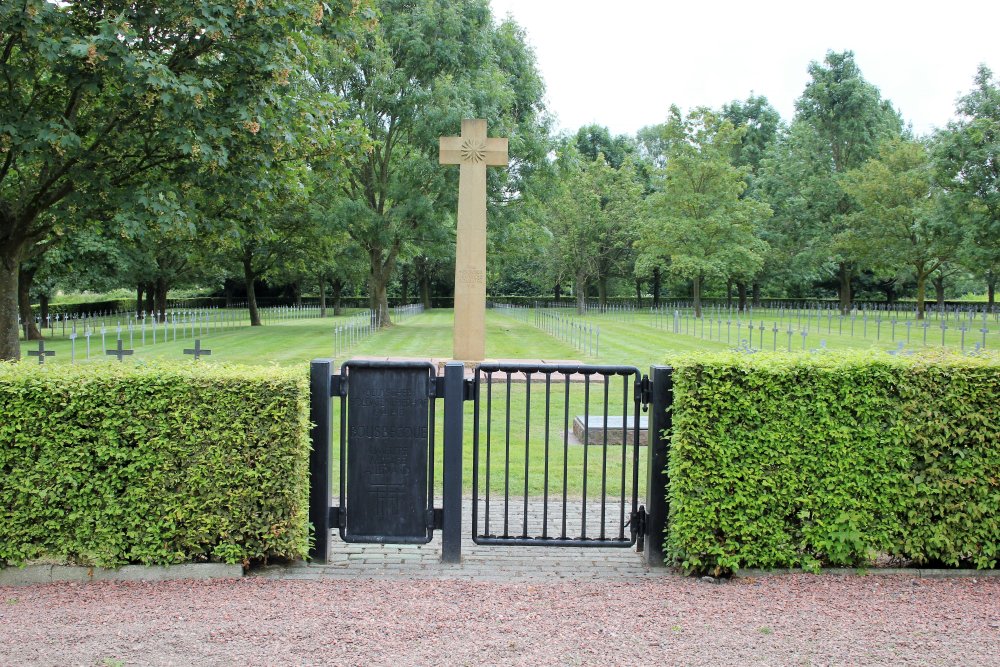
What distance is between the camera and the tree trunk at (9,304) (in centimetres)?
1225

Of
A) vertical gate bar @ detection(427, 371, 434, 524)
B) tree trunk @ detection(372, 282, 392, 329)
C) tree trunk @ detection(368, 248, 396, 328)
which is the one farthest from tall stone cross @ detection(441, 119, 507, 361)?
tree trunk @ detection(372, 282, 392, 329)

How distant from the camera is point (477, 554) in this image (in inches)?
Answer: 201

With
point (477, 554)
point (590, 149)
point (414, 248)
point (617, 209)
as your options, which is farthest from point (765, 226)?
point (477, 554)

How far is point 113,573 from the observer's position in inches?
179

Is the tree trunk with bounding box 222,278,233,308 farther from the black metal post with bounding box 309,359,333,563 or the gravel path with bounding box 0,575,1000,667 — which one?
the gravel path with bounding box 0,575,1000,667

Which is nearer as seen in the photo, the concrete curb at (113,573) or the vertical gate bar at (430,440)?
the concrete curb at (113,573)

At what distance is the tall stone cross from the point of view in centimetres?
1438

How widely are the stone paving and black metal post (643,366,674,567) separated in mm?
155

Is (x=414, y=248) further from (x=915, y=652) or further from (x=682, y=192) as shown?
→ (x=915, y=652)

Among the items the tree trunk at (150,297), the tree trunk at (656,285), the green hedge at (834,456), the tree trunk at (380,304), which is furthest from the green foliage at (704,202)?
the green hedge at (834,456)

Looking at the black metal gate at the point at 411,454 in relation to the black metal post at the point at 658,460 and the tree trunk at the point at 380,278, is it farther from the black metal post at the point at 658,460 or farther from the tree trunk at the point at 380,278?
the tree trunk at the point at 380,278

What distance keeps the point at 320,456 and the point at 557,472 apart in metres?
3.43

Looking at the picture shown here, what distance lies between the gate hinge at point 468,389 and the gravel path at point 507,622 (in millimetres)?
1142

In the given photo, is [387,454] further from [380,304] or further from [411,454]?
[380,304]
